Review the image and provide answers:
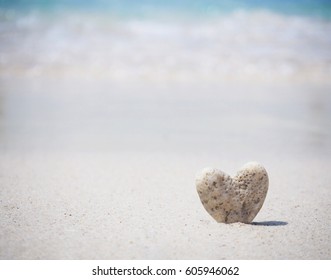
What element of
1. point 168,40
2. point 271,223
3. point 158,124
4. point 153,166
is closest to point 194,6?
point 168,40

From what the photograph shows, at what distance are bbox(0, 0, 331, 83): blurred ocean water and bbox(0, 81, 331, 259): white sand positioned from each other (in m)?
1.41

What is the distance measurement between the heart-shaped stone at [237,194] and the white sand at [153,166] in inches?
4.2

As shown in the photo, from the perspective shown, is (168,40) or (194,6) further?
(194,6)

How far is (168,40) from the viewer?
48.4 ft

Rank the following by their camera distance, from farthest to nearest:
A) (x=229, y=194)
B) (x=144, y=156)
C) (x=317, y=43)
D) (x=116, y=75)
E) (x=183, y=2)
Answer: (x=183, y=2) → (x=317, y=43) → (x=116, y=75) → (x=144, y=156) → (x=229, y=194)

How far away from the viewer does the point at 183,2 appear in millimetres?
16703

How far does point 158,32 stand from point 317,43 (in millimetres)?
4799

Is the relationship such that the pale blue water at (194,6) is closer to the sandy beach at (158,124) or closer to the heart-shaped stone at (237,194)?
the sandy beach at (158,124)

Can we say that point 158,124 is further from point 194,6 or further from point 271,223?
point 194,6

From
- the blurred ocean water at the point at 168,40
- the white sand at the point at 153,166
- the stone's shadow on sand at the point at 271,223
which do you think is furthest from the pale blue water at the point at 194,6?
the stone's shadow on sand at the point at 271,223

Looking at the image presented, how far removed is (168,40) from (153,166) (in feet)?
31.1

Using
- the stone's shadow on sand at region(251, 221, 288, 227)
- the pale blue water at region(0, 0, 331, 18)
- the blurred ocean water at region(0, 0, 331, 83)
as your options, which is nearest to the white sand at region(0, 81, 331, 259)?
the stone's shadow on sand at region(251, 221, 288, 227)

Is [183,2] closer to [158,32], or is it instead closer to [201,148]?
[158,32]

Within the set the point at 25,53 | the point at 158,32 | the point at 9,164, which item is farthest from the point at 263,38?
the point at 9,164
